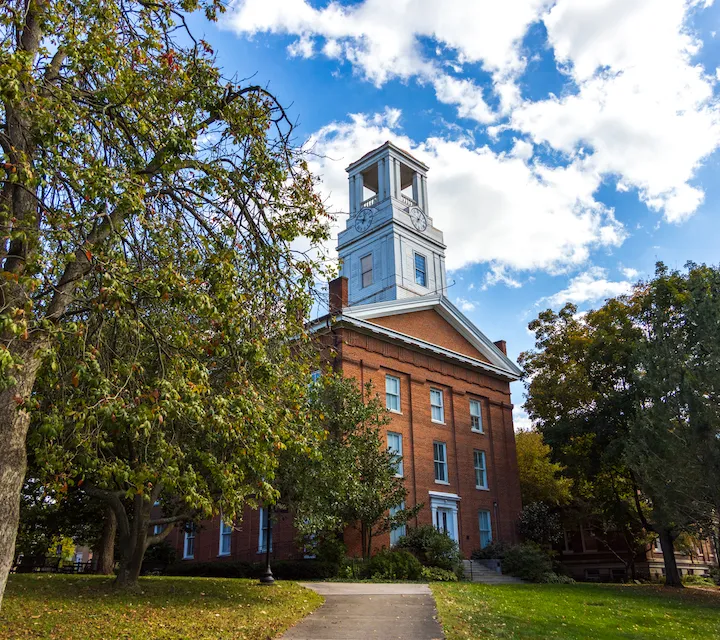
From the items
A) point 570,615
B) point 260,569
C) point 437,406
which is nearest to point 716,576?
point 437,406

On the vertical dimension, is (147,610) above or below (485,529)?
below

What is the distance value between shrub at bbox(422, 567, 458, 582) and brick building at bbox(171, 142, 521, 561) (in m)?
3.11

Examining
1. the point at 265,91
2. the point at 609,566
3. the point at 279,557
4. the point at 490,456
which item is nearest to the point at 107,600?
the point at 265,91

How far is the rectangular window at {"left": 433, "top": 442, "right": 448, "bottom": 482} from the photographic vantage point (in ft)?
108

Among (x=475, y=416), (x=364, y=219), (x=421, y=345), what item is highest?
(x=364, y=219)

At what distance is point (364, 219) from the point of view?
1795 inches

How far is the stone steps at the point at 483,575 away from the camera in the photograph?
27891 mm

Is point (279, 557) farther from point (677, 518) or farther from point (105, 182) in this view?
point (105, 182)

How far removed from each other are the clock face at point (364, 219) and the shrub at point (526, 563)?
2348 cm

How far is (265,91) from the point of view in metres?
11.2

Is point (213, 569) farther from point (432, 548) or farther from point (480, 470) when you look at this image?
point (480, 470)

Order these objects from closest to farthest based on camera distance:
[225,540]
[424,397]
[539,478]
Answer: [225,540], [424,397], [539,478]

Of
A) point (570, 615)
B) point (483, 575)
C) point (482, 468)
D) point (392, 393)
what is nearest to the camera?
point (570, 615)

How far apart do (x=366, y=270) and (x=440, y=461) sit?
52.5 feet
